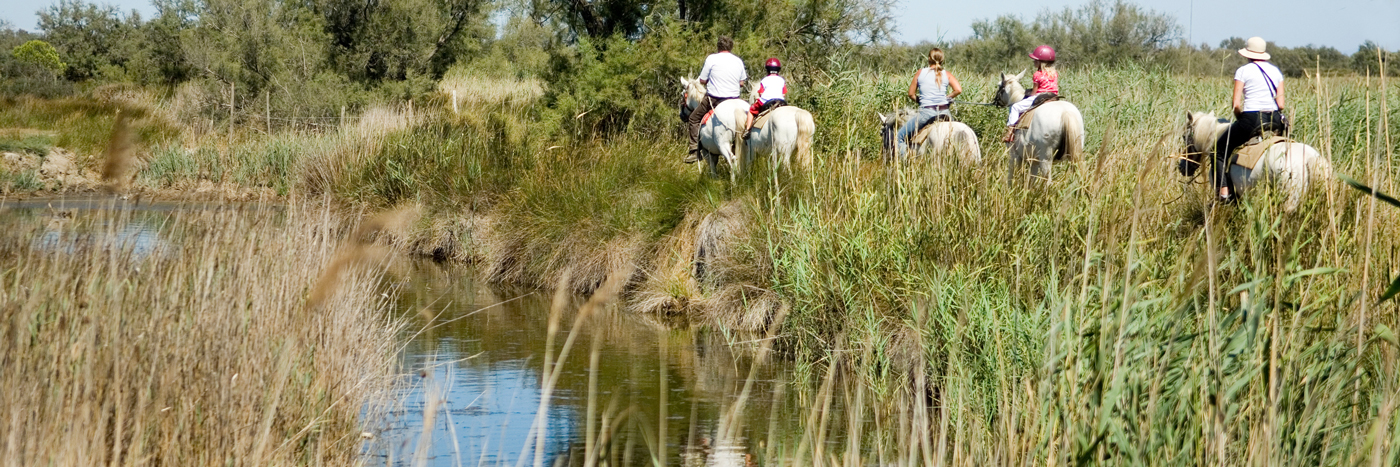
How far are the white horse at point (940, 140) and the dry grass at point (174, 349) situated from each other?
332 centimetres

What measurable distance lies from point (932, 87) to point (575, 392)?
5743mm

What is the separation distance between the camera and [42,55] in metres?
34.4

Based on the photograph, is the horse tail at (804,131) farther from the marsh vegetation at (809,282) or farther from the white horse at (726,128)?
the marsh vegetation at (809,282)

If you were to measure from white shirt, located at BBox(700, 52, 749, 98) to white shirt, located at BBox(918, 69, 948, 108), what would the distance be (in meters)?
1.68

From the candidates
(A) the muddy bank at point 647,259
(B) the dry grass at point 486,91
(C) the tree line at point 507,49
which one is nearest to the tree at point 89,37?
(C) the tree line at point 507,49

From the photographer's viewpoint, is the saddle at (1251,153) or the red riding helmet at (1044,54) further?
the red riding helmet at (1044,54)

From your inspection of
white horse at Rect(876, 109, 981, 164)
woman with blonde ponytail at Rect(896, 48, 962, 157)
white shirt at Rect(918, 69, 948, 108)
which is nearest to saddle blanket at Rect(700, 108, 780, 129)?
white horse at Rect(876, 109, 981, 164)

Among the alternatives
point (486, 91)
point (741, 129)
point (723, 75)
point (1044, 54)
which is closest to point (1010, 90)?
point (1044, 54)

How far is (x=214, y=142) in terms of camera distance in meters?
19.8

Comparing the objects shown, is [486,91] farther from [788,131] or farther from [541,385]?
[541,385]

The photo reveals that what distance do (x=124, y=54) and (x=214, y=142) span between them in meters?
15.4

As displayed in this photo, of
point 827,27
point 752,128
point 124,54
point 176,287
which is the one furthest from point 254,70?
point 176,287

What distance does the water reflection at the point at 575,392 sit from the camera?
5.39 m

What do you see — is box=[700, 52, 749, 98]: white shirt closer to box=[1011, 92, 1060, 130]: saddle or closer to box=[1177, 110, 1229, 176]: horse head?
box=[1011, 92, 1060, 130]: saddle
